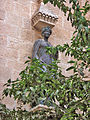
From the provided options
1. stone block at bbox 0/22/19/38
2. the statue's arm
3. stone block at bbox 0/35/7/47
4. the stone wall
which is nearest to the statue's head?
the statue's arm

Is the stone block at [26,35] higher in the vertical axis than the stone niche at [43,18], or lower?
lower

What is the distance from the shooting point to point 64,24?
8.10 m

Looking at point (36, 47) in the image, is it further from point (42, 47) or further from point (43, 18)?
point (43, 18)

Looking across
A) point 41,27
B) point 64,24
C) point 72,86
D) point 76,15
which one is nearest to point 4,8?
point 41,27

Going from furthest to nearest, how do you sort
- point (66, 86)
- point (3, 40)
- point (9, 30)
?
1. point (9, 30)
2. point (3, 40)
3. point (66, 86)

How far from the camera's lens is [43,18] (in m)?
7.26

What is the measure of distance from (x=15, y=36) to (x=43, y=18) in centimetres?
71

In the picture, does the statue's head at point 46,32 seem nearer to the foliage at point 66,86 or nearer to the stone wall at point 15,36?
the stone wall at point 15,36

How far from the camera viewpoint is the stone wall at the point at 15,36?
22.5 feet

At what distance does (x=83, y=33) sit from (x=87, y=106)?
0.83 m

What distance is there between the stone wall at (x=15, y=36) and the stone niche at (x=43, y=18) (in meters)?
0.17

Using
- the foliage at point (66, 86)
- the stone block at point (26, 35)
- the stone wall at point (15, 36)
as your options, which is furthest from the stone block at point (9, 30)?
the foliage at point (66, 86)

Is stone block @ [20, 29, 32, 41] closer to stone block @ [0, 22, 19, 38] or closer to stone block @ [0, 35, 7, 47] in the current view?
stone block @ [0, 22, 19, 38]

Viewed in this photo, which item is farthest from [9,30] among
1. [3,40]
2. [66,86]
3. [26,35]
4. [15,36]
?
[66,86]
